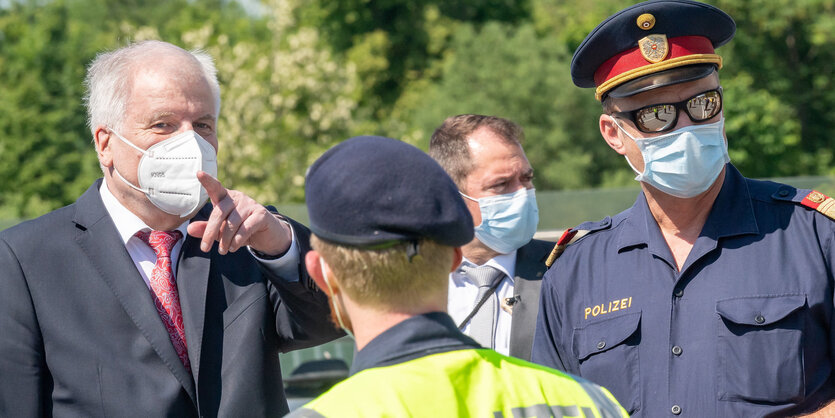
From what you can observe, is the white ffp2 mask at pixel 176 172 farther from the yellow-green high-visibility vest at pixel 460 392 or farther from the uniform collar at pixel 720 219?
the yellow-green high-visibility vest at pixel 460 392

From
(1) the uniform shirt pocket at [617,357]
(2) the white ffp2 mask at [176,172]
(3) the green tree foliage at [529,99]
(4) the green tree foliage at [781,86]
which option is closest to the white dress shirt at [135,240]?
(2) the white ffp2 mask at [176,172]

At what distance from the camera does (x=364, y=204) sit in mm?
1853

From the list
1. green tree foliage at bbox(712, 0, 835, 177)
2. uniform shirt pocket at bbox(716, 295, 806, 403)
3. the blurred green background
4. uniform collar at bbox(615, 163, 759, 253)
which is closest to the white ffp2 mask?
uniform collar at bbox(615, 163, 759, 253)

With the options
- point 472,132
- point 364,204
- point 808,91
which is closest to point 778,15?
point 808,91

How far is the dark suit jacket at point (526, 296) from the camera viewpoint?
3.69 m

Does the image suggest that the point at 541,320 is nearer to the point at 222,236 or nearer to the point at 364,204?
the point at 222,236

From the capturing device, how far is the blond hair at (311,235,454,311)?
1.89 metres

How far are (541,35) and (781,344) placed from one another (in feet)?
118

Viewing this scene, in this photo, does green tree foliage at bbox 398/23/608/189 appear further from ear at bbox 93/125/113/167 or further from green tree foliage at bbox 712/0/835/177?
ear at bbox 93/125/113/167

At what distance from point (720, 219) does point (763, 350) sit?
43 cm

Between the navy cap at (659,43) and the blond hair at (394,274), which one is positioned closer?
the blond hair at (394,274)

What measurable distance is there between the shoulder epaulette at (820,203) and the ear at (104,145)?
2.21m

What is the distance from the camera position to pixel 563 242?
10.8 feet

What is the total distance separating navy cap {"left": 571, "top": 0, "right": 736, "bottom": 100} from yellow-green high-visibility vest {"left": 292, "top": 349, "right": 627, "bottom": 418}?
135cm
